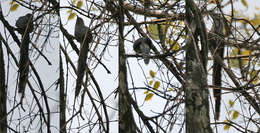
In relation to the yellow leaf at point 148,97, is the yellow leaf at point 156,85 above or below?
above

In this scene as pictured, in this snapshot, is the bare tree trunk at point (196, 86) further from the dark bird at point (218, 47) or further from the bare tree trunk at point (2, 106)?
the bare tree trunk at point (2, 106)

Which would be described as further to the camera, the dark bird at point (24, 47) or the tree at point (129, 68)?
the dark bird at point (24, 47)

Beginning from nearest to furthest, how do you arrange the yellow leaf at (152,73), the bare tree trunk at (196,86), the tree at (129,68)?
the bare tree trunk at (196,86) < the tree at (129,68) < the yellow leaf at (152,73)

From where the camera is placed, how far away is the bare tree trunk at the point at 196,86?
514 mm

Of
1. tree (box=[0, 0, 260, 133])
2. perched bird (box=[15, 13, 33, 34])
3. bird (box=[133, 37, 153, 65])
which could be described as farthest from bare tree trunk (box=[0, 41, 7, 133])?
bird (box=[133, 37, 153, 65])

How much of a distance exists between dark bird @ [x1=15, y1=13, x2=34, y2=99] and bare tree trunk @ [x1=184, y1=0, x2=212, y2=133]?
45 centimetres

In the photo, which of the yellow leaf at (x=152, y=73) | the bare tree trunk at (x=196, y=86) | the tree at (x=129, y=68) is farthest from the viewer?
the yellow leaf at (x=152, y=73)

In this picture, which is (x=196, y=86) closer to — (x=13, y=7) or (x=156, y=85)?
(x=156, y=85)

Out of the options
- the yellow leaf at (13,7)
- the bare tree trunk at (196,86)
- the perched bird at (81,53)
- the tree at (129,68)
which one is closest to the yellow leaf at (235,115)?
the tree at (129,68)

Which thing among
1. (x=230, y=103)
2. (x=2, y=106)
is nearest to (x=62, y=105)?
(x=2, y=106)

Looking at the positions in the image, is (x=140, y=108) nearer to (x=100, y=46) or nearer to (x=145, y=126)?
(x=145, y=126)

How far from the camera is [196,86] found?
1.75 feet

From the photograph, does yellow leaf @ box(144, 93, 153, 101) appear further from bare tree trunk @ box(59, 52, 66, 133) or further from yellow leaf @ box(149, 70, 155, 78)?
bare tree trunk @ box(59, 52, 66, 133)

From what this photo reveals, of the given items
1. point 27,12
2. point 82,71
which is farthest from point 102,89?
point 27,12
